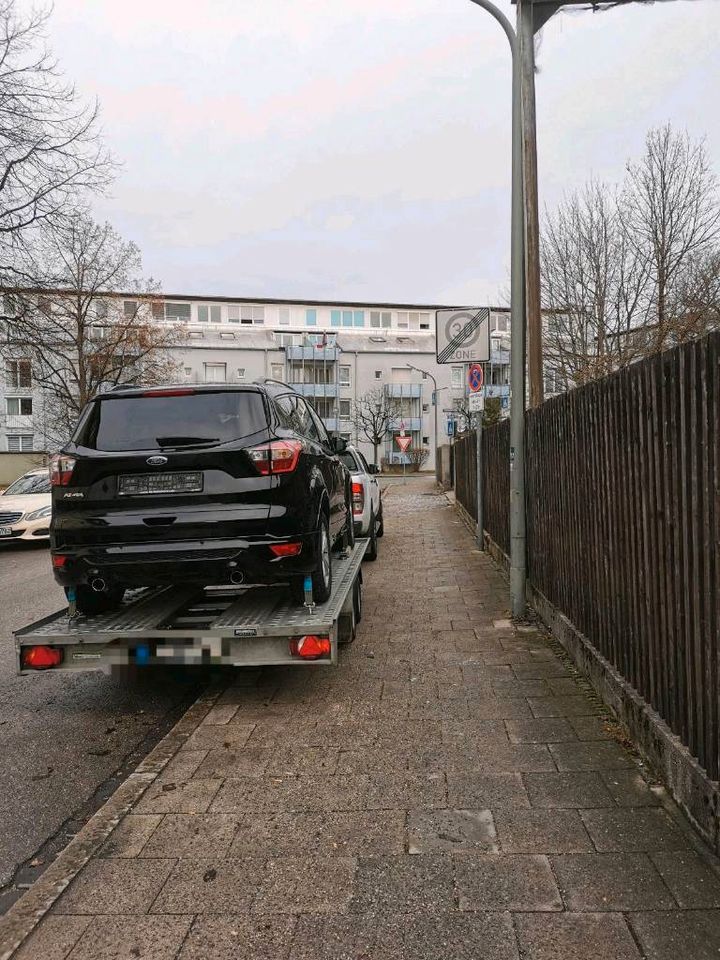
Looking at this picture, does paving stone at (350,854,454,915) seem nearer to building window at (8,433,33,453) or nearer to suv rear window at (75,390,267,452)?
suv rear window at (75,390,267,452)

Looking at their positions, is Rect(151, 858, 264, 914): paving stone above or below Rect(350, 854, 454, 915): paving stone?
below

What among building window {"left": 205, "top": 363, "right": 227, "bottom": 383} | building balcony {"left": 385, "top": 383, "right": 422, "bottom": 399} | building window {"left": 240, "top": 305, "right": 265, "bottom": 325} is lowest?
building balcony {"left": 385, "top": 383, "right": 422, "bottom": 399}

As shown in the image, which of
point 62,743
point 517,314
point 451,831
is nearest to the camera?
point 451,831

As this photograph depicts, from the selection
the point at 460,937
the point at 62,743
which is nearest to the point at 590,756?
the point at 460,937

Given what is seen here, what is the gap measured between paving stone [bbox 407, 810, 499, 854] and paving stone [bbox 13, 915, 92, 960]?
4.18 feet

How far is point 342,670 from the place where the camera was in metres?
5.73

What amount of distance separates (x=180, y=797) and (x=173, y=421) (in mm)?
2342

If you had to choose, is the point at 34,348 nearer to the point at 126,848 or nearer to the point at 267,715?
the point at 267,715

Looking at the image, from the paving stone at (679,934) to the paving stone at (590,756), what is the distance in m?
1.22

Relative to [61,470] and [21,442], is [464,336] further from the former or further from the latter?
[21,442]

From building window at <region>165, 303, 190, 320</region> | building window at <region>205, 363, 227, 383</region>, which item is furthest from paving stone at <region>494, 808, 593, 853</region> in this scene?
building window at <region>165, 303, 190, 320</region>

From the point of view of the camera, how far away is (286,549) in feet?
15.6

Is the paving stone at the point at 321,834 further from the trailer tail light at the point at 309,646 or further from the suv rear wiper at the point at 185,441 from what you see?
the suv rear wiper at the point at 185,441

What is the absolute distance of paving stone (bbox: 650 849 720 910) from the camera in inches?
104
